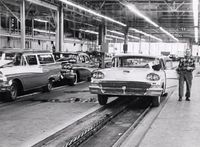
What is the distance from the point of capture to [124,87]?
929 cm

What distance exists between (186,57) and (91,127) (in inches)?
188

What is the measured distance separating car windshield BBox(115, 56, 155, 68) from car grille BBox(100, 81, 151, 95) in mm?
1484

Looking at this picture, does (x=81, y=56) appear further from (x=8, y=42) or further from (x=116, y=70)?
(x=8, y=42)

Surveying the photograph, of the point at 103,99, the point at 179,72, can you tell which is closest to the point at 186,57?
the point at 179,72

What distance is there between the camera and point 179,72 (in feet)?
34.2

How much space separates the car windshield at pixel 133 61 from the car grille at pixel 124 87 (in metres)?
1.48

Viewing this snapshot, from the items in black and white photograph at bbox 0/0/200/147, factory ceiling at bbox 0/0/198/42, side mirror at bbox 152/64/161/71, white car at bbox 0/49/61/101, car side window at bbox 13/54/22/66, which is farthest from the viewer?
factory ceiling at bbox 0/0/198/42

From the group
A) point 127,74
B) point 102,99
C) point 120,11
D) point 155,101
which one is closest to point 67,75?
point 102,99

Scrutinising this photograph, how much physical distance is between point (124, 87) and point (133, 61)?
1.91 metres

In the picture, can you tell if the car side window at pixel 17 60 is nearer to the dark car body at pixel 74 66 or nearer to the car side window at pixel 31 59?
the car side window at pixel 31 59

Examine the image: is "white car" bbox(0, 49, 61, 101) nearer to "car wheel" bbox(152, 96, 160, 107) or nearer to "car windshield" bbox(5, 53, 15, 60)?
"car windshield" bbox(5, 53, 15, 60)

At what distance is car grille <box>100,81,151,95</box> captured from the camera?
363 inches

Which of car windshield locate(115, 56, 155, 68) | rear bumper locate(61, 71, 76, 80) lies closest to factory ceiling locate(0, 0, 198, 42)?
rear bumper locate(61, 71, 76, 80)

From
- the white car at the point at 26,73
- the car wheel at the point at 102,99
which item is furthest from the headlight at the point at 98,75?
the white car at the point at 26,73
